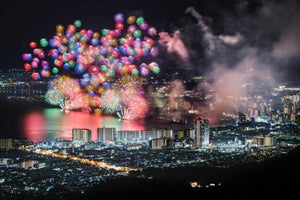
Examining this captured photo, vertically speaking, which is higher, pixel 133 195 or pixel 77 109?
pixel 77 109

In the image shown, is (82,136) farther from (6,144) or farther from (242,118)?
(242,118)

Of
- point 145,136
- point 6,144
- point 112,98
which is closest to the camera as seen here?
point 6,144

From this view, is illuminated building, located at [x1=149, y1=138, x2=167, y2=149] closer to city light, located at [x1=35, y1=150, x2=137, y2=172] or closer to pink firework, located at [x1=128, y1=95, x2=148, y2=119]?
city light, located at [x1=35, y1=150, x2=137, y2=172]

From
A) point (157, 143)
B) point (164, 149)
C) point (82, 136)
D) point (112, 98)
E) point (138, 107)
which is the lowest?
point (164, 149)

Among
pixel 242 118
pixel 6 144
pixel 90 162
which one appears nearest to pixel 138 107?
pixel 242 118

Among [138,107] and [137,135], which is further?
[138,107]

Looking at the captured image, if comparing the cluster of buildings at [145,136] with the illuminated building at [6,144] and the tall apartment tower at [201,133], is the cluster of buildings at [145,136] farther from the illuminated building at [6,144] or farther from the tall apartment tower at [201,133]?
the illuminated building at [6,144]

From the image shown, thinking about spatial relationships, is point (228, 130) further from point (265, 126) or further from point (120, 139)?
point (120, 139)

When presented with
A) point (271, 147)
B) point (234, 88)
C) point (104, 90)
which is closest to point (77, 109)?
point (104, 90)
